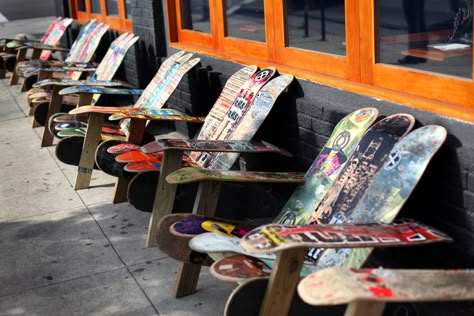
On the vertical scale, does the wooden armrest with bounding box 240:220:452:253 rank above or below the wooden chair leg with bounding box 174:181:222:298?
above

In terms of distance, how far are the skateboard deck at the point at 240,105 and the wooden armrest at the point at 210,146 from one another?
386 millimetres

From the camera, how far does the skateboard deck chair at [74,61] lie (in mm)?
7250

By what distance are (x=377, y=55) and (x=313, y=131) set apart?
24.7 inches

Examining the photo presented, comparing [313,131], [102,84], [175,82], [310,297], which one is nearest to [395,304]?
[310,297]

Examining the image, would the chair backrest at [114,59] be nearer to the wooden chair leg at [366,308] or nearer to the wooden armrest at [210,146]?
the wooden armrest at [210,146]

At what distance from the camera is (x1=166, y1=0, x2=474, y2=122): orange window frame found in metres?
3.25

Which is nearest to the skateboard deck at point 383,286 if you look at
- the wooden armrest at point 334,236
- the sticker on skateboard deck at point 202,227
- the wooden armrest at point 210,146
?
the wooden armrest at point 334,236

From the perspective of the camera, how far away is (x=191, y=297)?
11.8 feet

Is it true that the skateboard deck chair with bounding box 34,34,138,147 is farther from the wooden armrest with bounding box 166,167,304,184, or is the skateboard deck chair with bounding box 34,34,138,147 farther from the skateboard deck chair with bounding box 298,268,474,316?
the skateboard deck chair with bounding box 298,268,474,316

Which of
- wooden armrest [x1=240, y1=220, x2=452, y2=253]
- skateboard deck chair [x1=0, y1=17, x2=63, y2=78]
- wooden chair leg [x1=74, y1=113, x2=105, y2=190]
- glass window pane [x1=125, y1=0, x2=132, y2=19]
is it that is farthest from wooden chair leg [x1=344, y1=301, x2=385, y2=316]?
skateboard deck chair [x1=0, y1=17, x2=63, y2=78]

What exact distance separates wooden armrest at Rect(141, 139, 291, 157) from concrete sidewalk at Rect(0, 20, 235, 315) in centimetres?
60

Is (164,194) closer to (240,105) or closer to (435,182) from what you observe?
(240,105)

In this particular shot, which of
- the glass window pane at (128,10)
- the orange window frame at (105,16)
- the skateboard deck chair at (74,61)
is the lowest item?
the skateboard deck chair at (74,61)

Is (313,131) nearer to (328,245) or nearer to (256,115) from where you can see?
(256,115)
